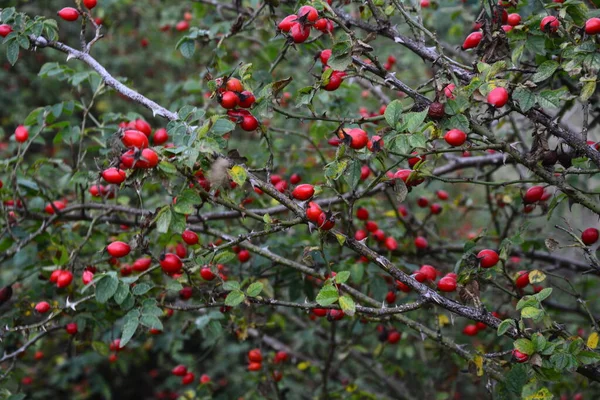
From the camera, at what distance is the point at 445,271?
3150 mm

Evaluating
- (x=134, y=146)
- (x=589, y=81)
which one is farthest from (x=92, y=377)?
(x=589, y=81)

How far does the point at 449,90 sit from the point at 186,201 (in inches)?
33.9

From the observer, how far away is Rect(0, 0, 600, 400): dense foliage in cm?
172

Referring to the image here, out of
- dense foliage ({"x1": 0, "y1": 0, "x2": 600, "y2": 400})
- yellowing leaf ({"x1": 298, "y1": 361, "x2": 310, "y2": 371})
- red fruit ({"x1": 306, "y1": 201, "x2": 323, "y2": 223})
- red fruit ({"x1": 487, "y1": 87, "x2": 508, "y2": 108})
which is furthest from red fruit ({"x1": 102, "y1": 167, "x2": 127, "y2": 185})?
yellowing leaf ({"x1": 298, "y1": 361, "x2": 310, "y2": 371})

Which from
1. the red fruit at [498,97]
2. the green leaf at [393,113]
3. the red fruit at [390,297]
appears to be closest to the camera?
the red fruit at [498,97]

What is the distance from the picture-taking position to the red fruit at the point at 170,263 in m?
1.98

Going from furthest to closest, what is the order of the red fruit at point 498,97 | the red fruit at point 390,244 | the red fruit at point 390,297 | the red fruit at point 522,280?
the red fruit at point 390,244
the red fruit at point 390,297
the red fruit at point 522,280
the red fruit at point 498,97

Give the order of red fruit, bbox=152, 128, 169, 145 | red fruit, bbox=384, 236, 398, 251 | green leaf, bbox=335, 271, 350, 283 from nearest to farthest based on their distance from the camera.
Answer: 1. green leaf, bbox=335, 271, 350, 283
2. red fruit, bbox=152, 128, 169, 145
3. red fruit, bbox=384, 236, 398, 251

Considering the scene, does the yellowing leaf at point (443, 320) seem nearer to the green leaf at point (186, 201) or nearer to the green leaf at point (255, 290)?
the green leaf at point (255, 290)

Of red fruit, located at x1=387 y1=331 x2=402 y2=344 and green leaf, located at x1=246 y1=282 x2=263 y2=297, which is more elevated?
green leaf, located at x1=246 y1=282 x2=263 y2=297

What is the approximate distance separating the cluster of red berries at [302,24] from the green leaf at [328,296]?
0.77 m

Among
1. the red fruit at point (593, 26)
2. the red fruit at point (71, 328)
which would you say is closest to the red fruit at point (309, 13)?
the red fruit at point (593, 26)

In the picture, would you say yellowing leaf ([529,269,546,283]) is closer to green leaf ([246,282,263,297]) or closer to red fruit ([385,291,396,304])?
red fruit ([385,291,396,304])

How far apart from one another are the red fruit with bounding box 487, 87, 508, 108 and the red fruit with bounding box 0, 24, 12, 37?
1.69 m
